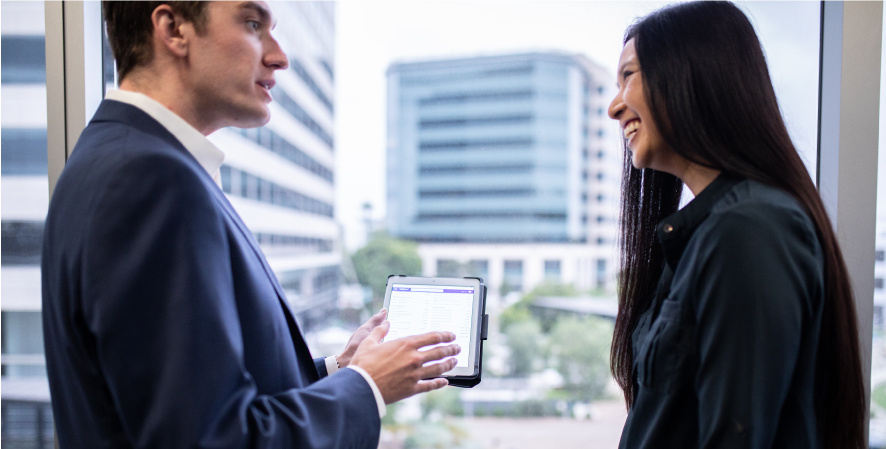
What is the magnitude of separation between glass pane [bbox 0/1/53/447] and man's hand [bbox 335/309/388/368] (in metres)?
0.85

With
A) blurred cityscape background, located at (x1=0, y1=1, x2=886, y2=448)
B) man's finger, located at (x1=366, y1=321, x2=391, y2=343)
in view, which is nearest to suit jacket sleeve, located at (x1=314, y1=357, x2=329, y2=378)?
man's finger, located at (x1=366, y1=321, x2=391, y2=343)

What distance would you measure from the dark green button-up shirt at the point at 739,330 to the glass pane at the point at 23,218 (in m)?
1.41

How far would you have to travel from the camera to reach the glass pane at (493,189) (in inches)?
106

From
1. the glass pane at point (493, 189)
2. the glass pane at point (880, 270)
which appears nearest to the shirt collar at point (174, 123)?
the glass pane at point (880, 270)

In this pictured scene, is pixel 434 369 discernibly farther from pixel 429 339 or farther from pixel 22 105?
pixel 22 105

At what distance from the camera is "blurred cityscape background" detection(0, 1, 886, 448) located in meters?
2.54

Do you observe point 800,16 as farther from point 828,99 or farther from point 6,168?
point 6,168

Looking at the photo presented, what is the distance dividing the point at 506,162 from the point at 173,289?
274 centimetres

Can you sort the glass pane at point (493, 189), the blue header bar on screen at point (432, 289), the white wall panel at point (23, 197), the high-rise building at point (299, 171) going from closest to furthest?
the blue header bar on screen at point (432, 289)
the white wall panel at point (23, 197)
the high-rise building at point (299, 171)
the glass pane at point (493, 189)

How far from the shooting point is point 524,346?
286 cm

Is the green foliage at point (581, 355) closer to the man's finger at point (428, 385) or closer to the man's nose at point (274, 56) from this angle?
the man's finger at point (428, 385)

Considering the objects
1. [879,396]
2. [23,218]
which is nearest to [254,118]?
[23,218]

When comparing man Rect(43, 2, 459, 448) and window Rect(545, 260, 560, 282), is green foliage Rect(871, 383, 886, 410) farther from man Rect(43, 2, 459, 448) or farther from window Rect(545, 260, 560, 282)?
window Rect(545, 260, 560, 282)

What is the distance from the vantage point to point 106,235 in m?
0.59
